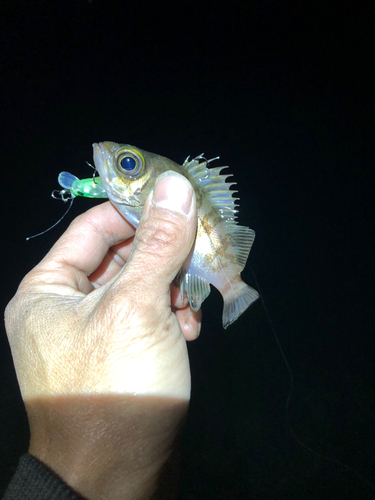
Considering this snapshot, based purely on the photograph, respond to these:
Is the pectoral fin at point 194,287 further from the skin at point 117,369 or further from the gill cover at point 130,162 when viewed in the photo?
the gill cover at point 130,162

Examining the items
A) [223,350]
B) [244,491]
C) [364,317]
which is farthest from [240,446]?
[364,317]

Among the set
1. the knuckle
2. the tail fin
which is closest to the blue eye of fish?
the knuckle

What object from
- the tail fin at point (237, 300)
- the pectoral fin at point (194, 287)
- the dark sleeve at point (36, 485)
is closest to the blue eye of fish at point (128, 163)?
the pectoral fin at point (194, 287)

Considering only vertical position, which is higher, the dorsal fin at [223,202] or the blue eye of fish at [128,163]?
the blue eye of fish at [128,163]

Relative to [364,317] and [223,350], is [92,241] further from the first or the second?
[364,317]

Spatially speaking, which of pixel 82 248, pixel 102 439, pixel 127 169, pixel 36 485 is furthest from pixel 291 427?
pixel 127 169
